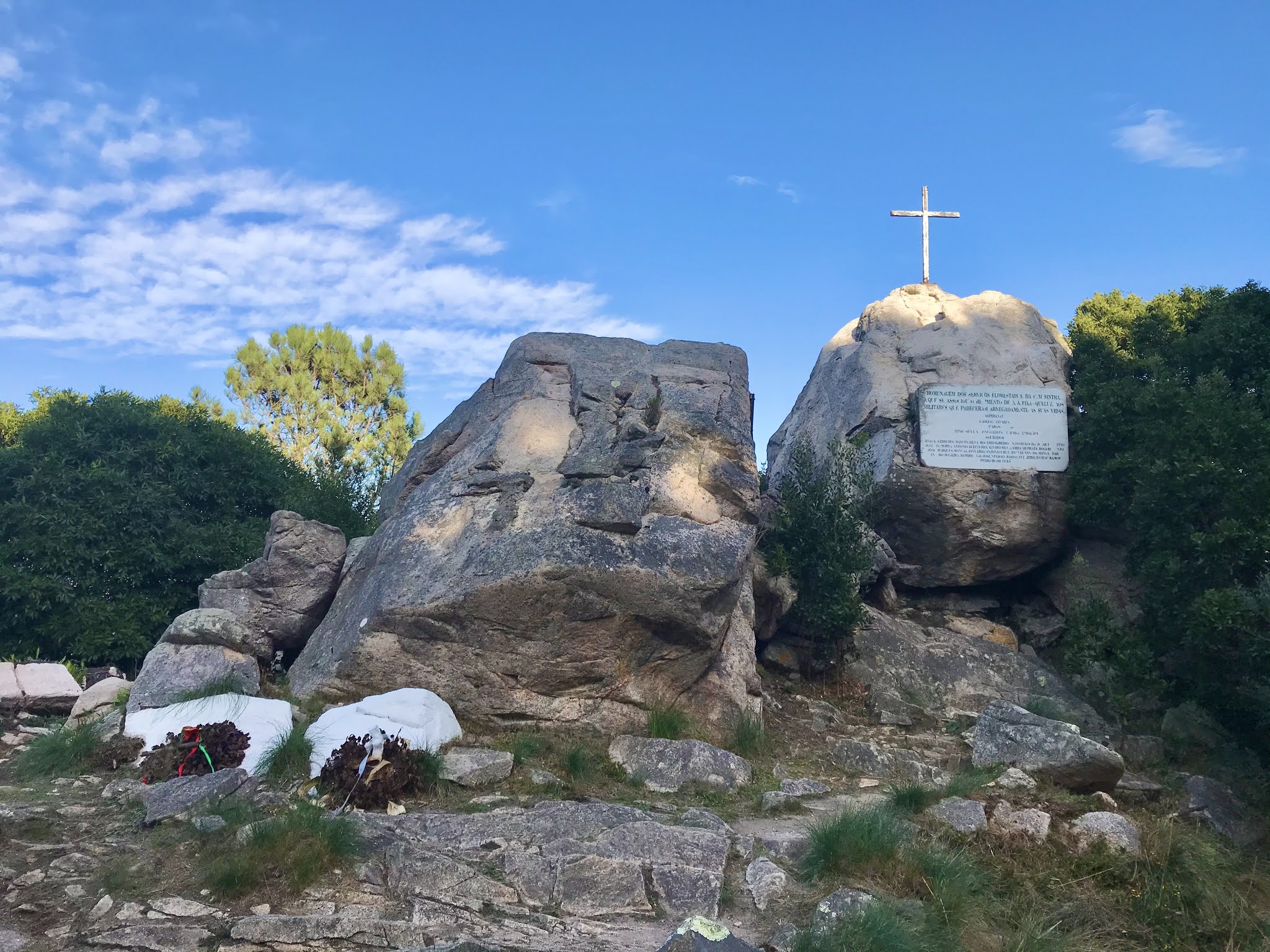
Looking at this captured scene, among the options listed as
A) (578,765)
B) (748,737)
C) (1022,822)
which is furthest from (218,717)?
(1022,822)

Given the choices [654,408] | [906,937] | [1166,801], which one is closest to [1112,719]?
[1166,801]

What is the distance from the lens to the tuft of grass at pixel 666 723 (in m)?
8.57

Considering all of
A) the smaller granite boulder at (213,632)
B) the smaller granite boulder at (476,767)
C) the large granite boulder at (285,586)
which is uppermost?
the large granite boulder at (285,586)

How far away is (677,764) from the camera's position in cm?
809

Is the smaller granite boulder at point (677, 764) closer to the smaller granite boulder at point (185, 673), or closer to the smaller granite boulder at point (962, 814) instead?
the smaller granite boulder at point (962, 814)

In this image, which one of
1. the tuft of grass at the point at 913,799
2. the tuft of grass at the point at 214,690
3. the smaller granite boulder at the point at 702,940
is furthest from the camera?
the tuft of grass at the point at 214,690

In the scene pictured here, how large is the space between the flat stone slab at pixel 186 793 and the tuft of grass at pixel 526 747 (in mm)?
2029

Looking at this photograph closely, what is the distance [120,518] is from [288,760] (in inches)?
245

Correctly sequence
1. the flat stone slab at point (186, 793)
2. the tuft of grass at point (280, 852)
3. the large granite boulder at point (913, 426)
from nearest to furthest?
the tuft of grass at point (280, 852)
the flat stone slab at point (186, 793)
the large granite boulder at point (913, 426)

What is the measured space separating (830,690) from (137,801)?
6.91 m

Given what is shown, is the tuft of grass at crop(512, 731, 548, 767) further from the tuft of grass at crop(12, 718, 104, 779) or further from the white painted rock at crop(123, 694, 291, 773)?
the tuft of grass at crop(12, 718, 104, 779)

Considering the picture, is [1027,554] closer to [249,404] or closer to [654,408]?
[654,408]

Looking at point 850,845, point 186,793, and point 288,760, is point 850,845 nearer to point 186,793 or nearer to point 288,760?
point 288,760

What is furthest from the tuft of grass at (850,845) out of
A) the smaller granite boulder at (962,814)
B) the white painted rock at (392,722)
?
the white painted rock at (392,722)
